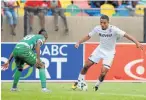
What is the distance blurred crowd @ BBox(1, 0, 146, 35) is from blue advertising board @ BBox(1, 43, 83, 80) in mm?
3395

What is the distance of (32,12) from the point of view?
22359mm

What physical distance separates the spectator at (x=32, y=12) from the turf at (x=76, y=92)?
4520 mm

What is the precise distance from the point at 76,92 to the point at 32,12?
7544mm

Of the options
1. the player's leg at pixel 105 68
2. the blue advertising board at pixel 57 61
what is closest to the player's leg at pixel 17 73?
the player's leg at pixel 105 68

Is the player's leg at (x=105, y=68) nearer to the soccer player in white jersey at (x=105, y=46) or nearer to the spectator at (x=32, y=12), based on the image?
the soccer player in white jersey at (x=105, y=46)

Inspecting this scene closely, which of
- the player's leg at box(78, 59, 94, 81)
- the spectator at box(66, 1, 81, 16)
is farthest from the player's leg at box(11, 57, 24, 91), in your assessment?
the spectator at box(66, 1, 81, 16)

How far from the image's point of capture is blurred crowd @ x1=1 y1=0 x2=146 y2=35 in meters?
22.3

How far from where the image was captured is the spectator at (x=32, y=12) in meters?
22.3

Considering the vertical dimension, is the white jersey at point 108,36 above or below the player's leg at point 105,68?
above

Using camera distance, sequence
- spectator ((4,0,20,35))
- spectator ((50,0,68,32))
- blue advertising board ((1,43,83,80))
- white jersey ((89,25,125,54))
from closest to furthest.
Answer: white jersey ((89,25,125,54))
blue advertising board ((1,43,83,80))
spectator ((4,0,20,35))
spectator ((50,0,68,32))

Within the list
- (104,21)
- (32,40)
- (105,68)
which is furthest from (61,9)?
(32,40)

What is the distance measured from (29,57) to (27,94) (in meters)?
1.40

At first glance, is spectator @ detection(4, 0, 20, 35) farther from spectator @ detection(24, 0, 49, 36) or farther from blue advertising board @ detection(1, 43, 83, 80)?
blue advertising board @ detection(1, 43, 83, 80)

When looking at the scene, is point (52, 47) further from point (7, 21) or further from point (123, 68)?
point (7, 21)
